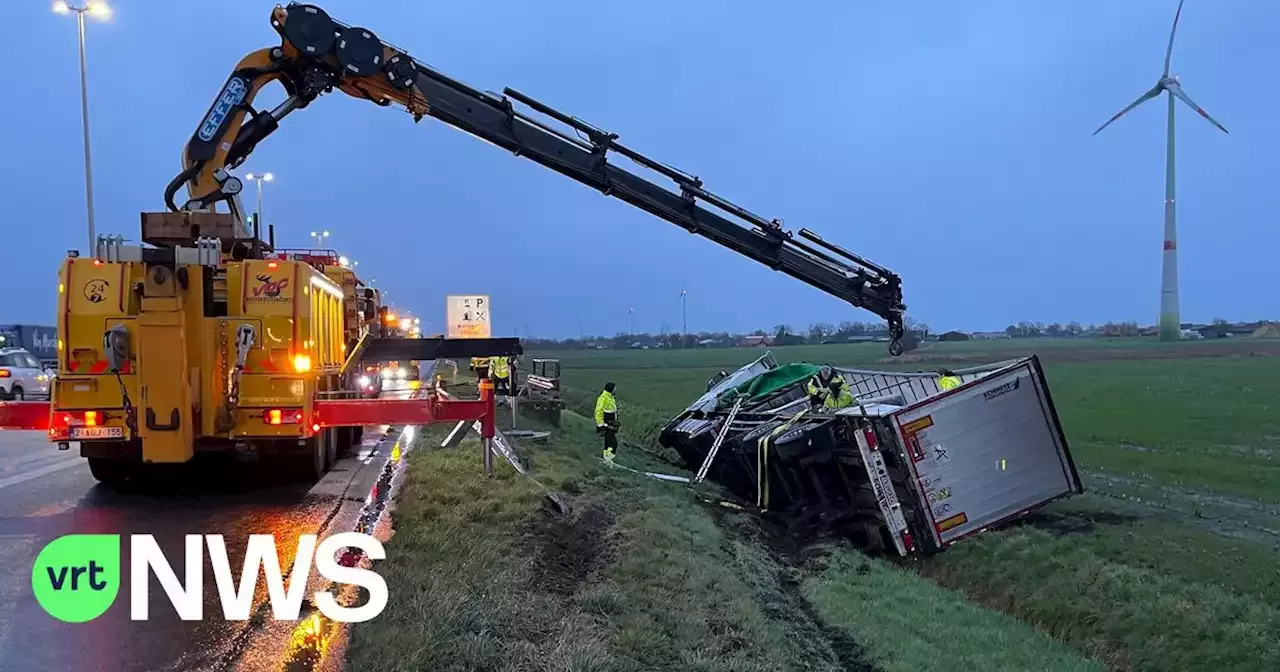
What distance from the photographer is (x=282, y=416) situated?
8945 mm

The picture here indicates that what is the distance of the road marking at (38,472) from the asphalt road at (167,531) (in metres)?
0.01

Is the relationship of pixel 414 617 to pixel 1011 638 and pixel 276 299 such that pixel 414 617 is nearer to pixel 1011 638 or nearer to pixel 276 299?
pixel 276 299

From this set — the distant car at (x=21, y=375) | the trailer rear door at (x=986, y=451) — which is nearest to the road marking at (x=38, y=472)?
the distant car at (x=21, y=375)

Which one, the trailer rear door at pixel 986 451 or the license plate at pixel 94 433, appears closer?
the license plate at pixel 94 433

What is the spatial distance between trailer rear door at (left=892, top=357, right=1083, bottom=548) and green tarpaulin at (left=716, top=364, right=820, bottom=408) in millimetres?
5489

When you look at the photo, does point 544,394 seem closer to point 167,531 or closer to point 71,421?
point 71,421

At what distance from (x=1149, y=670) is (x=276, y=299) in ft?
29.0

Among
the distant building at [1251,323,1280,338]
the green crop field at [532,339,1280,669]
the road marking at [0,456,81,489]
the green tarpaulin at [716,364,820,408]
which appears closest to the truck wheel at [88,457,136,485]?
the road marking at [0,456,81,489]

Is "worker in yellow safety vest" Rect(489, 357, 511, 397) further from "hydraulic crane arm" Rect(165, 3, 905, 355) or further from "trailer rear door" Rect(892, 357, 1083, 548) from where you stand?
"trailer rear door" Rect(892, 357, 1083, 548)

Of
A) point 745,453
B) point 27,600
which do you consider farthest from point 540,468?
point 27,600

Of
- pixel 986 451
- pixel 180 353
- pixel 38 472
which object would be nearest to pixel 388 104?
pixel 180 353

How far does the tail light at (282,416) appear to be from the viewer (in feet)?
29.3

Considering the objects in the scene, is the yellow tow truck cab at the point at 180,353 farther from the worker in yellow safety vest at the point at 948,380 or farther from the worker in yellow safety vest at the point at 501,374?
the worker in yellow safety vest at the point at 948,380

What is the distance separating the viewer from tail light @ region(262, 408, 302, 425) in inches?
351
